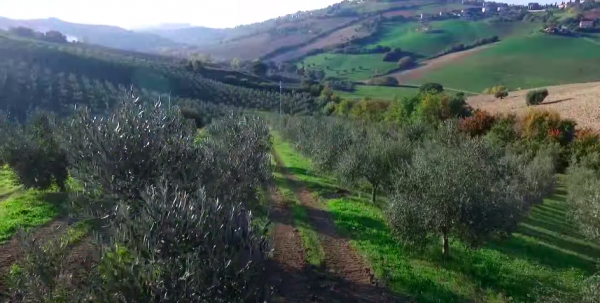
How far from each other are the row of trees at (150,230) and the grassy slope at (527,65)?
12005 centimetres

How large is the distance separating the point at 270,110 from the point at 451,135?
71.3 meters

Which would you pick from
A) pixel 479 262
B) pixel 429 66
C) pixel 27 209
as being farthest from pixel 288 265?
pixel 429 66

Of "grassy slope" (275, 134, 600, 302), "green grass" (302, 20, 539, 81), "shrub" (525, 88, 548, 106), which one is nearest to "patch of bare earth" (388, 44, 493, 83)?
"green grass" (302, 20, 539, 81)

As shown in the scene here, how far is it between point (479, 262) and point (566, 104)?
64.2 m

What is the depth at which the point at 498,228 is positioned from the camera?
2106 cm

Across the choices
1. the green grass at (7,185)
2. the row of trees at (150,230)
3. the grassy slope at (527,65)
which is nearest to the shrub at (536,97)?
the grassy slope at (527,65)

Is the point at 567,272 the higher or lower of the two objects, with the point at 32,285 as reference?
lower

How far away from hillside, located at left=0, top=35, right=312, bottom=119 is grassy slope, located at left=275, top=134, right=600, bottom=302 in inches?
2051

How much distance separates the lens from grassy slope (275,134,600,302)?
1997cm

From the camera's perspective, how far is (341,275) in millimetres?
21125

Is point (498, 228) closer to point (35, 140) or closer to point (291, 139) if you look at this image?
point (35, 140)

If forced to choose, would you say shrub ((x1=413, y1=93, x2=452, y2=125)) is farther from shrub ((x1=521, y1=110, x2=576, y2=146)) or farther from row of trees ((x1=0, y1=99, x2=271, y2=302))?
row of trees ((x1=0, y1=99, x2=271, y2=302))

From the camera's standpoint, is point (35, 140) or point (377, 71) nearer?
point (35, 140)

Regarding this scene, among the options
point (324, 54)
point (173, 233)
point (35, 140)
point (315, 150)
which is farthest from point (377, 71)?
point (173, 233)
